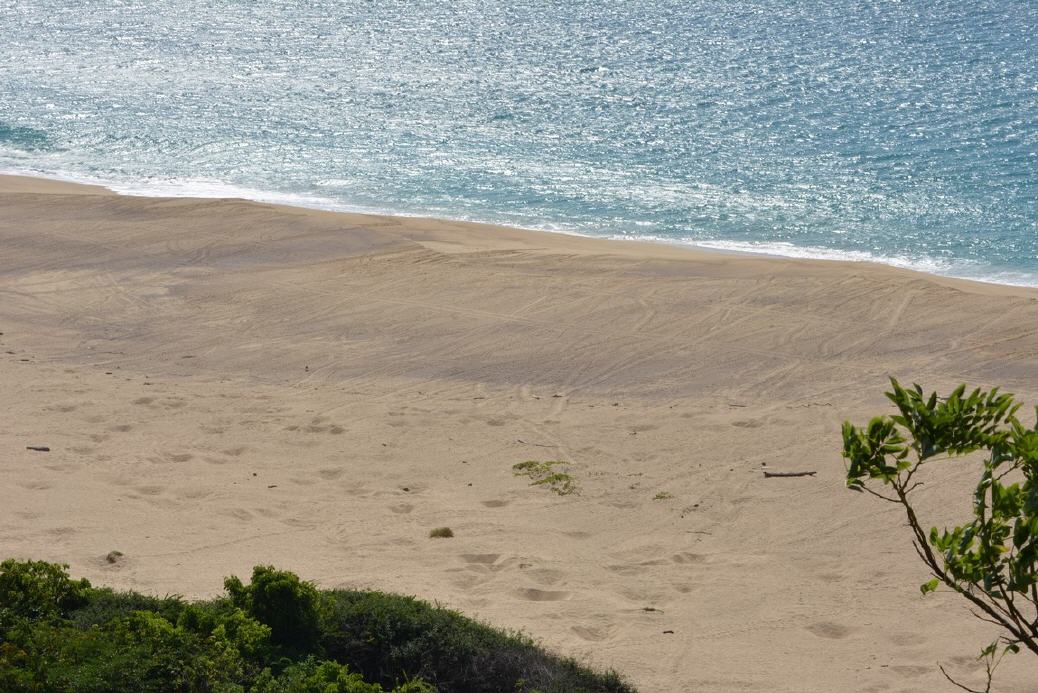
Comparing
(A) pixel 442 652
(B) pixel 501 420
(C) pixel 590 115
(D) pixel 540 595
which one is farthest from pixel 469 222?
(A) pixel 442 652

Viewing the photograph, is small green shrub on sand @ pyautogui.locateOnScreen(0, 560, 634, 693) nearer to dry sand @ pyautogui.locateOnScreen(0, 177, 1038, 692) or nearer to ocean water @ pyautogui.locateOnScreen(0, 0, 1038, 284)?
dry sand @ pyautogui.locateOnScreen(0, 177, 1038, 692)

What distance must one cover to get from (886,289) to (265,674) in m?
10.2

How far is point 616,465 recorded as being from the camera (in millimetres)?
9922

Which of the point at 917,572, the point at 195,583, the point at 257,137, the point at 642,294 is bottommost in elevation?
the point at 195,583

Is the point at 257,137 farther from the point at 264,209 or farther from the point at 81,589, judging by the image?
the point at 81,589

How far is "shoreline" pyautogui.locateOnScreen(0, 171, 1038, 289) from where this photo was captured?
51.8 feet

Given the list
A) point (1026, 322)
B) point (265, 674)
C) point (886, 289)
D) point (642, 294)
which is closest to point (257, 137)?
point (642, 294)

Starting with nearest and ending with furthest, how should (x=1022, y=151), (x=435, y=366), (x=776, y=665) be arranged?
1. (x=776, y=665)
2. (x=435, y=366)
3. (x=1022, y=151)

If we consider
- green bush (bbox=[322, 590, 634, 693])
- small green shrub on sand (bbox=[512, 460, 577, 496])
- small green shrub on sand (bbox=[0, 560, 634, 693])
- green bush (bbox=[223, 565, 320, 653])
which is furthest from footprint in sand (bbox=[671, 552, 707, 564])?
green bush (bbox=[223, 565, 320, 653])

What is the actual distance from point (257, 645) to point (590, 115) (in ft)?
62.9

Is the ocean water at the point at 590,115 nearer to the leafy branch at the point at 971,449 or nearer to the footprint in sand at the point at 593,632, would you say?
the footprint in sand at the point at 593,632

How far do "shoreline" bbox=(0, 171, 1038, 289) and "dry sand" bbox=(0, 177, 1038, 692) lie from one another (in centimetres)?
61

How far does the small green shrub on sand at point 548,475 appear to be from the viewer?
948 centimetres

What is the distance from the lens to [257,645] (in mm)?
6266
